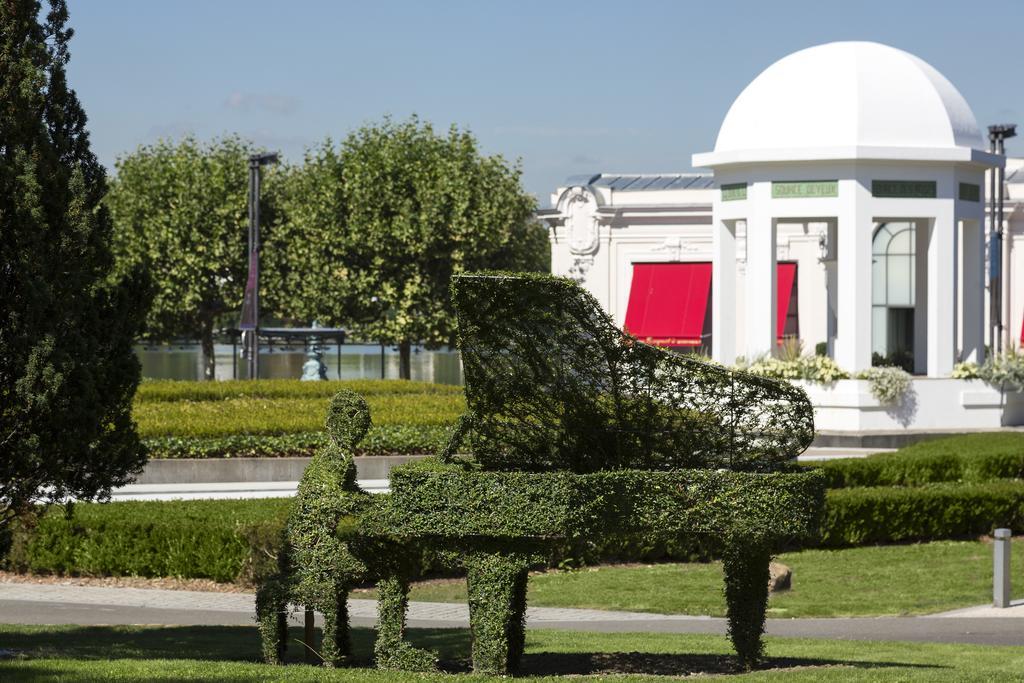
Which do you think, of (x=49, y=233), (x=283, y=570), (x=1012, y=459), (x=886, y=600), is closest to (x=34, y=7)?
(x=49, y=233)

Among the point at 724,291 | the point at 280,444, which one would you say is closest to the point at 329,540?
the point at 280,444

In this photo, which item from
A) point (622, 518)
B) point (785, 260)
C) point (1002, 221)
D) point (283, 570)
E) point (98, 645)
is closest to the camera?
point (622, 518)

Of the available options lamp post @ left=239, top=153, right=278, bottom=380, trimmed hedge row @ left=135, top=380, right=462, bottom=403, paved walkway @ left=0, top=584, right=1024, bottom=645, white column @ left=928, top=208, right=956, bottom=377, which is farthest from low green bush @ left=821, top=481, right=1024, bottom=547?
lamp post @ left=239, top=153, right=278, bottom=380

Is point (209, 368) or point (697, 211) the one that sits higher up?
point (697, 211)

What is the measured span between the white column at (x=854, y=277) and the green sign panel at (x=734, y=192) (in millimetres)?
2335

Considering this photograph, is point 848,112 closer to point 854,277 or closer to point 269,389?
point 854,277

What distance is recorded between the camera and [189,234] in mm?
53594

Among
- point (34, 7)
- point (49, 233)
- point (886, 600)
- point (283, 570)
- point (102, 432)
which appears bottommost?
point (886, 600)

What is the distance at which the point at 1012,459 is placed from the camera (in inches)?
899

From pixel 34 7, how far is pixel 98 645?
524 cm

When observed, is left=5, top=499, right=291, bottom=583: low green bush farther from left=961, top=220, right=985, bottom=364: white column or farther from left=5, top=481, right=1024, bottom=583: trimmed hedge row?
left=961, top=220, right=985, bottom=364: white column

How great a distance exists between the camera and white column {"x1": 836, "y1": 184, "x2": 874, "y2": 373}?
33.6 m

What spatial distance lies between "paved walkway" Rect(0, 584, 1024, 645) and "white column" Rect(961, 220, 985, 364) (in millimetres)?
19858

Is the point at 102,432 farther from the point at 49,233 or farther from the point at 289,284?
the point at 289,284
